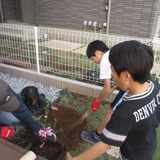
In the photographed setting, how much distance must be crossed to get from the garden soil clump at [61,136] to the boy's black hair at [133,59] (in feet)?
4.96

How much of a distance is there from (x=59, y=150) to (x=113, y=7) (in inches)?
231

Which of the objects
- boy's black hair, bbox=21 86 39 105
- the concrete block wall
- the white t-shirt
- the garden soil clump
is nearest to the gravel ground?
the concrete block wall

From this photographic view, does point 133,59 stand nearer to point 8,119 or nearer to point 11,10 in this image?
point 8,119

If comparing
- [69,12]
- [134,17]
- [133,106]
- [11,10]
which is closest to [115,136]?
[133,106]

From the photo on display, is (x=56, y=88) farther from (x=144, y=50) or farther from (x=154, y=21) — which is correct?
(x=154, y=21)

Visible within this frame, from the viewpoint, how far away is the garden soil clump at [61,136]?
2064 millimetres

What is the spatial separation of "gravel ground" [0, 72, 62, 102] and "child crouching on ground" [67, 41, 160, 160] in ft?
7.77

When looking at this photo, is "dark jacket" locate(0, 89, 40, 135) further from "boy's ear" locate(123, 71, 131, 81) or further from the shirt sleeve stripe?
"boy's ear" locate(123, 71, 131, 81)

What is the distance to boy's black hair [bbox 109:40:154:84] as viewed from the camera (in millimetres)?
882

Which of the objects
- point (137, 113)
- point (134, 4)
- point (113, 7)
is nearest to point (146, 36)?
point (134, 4)

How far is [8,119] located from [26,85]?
1564 millimetres

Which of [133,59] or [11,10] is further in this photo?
[11,10]

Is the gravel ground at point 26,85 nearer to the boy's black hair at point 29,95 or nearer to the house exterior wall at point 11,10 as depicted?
the boy's black hair at point 29,95

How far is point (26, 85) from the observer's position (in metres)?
3.86
